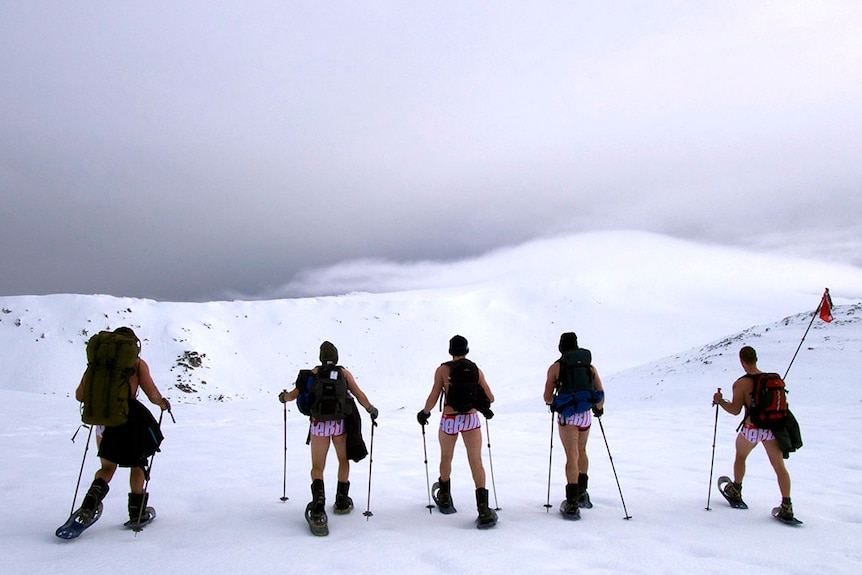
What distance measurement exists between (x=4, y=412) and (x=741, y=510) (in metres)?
18.5

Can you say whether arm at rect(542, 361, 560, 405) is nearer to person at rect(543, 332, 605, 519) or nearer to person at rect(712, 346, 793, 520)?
person at rect(543, 332, 605, 519)

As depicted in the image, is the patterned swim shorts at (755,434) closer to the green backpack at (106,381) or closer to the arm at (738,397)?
the arm at (738,397)

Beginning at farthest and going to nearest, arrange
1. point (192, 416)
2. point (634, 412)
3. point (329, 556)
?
point (634, 412) → point (192, 416) → point (329, 556)

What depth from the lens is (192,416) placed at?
17.1 metres

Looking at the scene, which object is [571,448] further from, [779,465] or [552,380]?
[779,465]

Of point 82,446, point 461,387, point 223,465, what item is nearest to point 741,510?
point 461,387

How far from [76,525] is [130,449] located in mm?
831

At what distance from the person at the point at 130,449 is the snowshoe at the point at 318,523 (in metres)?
1.81

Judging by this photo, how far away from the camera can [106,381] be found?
17.3 feet

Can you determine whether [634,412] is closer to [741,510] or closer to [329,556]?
[741,510]

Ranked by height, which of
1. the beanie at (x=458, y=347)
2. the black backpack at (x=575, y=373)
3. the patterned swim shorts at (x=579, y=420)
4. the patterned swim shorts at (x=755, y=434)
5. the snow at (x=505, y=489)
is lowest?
the snow at (x=505, y=489)

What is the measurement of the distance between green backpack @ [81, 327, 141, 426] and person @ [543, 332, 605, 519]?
4696 millimetres

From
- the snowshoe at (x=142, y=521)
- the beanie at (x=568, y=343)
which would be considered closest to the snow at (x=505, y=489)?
the snowshoe at (x=142, y=521)

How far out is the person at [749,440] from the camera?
5.99 meters
